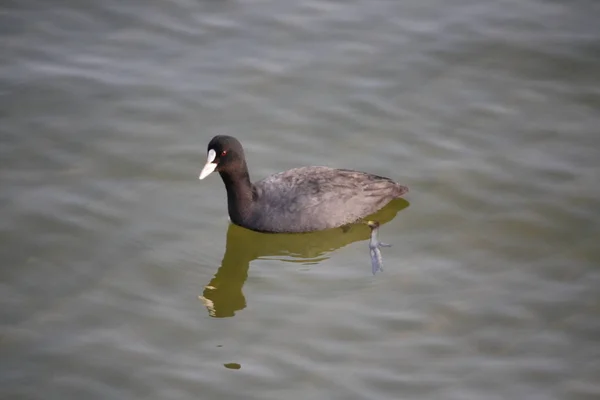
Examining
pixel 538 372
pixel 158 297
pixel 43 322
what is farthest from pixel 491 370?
pixel 43 322

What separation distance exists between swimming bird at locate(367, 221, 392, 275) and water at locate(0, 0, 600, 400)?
0.12 m

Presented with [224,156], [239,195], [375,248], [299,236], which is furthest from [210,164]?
[375,248]

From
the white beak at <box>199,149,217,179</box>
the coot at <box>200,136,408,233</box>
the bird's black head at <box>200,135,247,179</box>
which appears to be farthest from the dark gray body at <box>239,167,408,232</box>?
the white beak at <box>199,149,217,179</box>

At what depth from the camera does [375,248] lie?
8.85 meters

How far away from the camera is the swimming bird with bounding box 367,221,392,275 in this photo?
28.2 feet

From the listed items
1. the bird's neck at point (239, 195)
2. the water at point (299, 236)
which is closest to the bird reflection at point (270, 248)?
the water at point (299, 236)

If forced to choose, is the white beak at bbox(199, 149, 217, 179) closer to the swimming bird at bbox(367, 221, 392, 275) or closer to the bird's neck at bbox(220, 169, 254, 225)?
the bird's neck at bbox(220, 169, 254, 225)

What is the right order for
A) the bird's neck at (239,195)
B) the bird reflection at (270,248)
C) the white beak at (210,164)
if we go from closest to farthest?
the bird reflection at (270,248) < the white beak at (210,164) < the bird's neck at (239,195)

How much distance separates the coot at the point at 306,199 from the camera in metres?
9.22

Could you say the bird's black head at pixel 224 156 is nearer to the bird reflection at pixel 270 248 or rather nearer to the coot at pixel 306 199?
the coot at pixel 306 199

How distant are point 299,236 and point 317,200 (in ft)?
1.27

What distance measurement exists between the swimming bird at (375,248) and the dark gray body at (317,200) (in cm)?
16

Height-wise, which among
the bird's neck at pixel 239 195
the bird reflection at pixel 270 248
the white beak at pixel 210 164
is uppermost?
the white beak at pixel 210 164

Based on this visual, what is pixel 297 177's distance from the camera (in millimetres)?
9344
